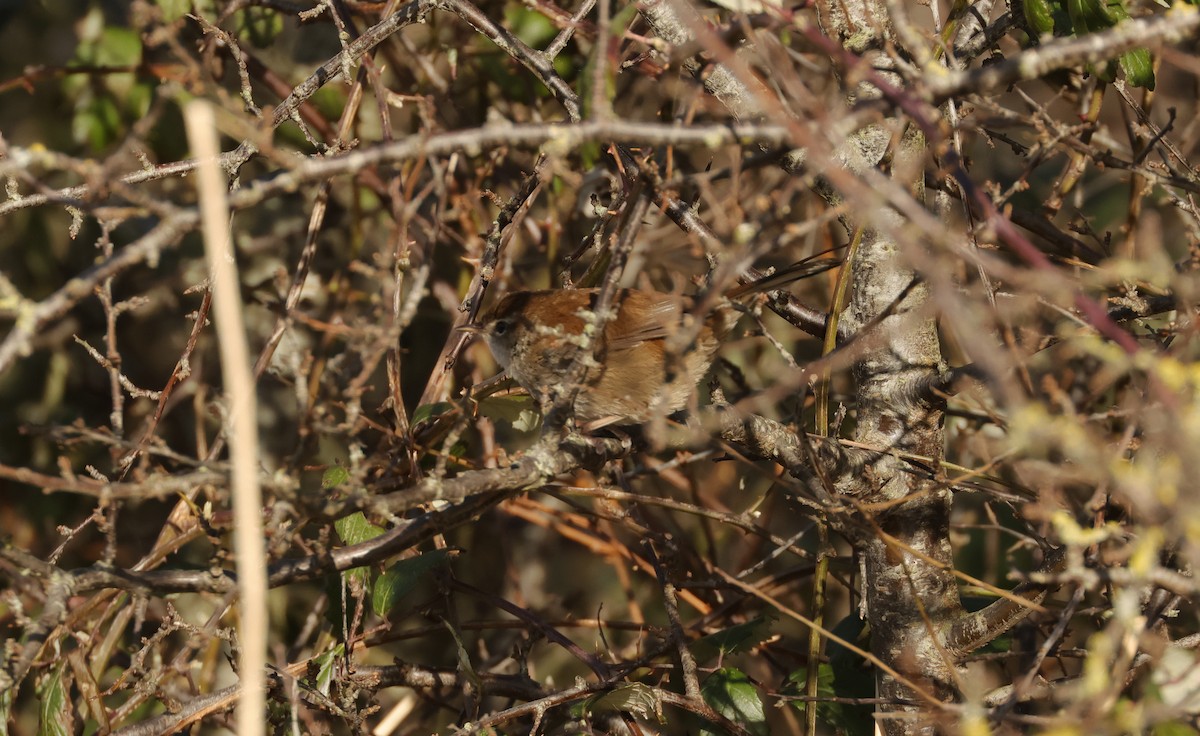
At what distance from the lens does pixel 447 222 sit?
405cm

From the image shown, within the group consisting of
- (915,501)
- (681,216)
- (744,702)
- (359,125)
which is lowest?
(744,702)

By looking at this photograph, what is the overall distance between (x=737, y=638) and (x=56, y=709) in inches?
70.4

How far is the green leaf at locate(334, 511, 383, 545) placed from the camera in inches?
102

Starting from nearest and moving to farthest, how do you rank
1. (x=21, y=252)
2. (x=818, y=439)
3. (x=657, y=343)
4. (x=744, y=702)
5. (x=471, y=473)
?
(x=471, y=473) < (x=818, y=439) < (x=744, y=702) < (x=657, y=343) < (x=21, y=252)

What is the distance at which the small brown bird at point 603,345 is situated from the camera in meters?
3.19

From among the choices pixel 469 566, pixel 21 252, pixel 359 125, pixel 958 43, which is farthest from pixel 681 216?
pixel 21 252

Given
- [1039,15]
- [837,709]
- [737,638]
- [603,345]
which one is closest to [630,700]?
[737,638]

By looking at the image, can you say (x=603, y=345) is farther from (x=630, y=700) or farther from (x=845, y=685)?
(x=845, y=685)

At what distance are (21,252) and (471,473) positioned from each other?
2985 millimetres

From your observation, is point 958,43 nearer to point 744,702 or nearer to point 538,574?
point 744,702

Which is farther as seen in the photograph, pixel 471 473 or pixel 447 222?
pixel 447 222

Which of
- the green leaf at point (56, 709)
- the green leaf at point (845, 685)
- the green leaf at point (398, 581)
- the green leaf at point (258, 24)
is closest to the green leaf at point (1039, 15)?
the green leaf at point (845, 685)

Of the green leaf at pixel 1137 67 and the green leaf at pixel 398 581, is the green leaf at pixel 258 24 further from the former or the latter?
the green leaf at pixel 1137 67

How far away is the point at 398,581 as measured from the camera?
2566 mm
